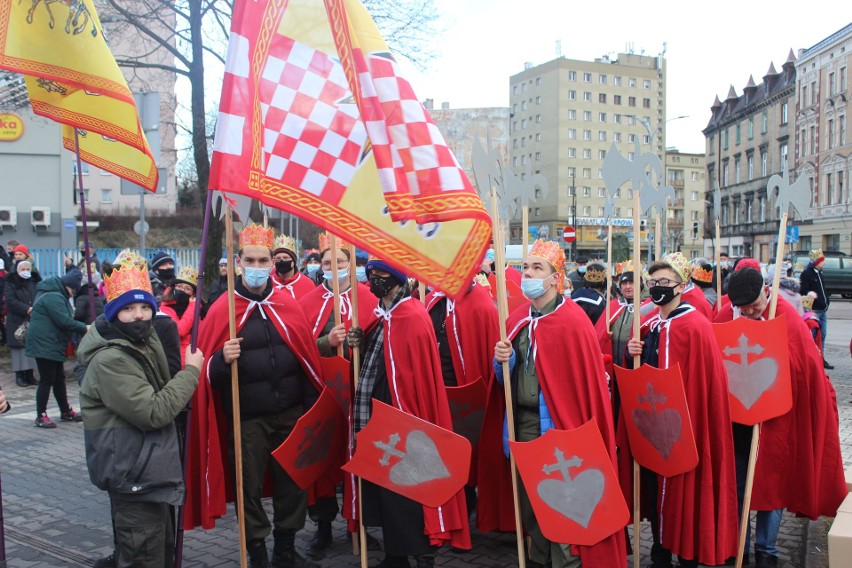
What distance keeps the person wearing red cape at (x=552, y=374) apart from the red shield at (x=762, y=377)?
1.05m

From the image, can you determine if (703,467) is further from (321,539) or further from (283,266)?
(283,266)

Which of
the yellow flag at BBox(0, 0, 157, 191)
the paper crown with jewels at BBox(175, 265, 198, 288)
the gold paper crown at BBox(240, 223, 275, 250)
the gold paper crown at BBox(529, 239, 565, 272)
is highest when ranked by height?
the yellow flag at BBox(0, 0, 157, 191)

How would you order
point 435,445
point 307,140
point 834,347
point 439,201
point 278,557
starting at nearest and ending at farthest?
point 439,201 < point 307,140 < point 435,445 < point 278,557 < point 834,347

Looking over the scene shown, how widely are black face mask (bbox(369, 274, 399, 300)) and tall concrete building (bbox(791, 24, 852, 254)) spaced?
47448 millimetres

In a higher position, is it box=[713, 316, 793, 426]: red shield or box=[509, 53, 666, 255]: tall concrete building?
box=[509, 53, 666, 255]: tall concrete building

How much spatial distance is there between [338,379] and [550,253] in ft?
5.70

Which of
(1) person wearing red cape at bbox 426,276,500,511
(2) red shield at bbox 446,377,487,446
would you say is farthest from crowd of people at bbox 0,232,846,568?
(1) person wearing red cape at bbox 426,276,500,511

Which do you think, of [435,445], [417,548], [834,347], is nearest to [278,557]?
[417,548]

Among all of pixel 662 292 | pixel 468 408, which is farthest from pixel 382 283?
pixel 662 292

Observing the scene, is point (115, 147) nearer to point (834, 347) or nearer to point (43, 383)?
point (43, 383)

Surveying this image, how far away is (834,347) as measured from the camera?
17.2 meters

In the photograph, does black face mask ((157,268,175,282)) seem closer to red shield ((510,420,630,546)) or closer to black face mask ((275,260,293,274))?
black face mask ((275,260,293,274))

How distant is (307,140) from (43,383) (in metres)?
7.00

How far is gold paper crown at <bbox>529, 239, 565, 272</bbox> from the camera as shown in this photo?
5082 mm
